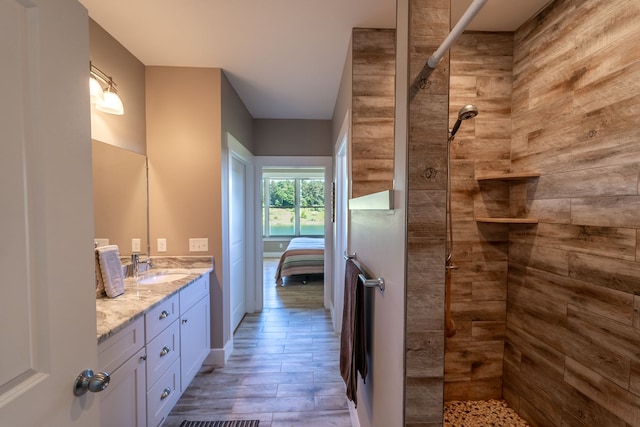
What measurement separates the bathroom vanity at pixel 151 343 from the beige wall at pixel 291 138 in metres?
1.97

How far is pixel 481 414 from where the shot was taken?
6.03 ft

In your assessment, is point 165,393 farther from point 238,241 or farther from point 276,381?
point 238,241

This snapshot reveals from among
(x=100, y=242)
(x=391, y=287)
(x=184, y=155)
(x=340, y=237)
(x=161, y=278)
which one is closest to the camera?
(x=391, y=287)

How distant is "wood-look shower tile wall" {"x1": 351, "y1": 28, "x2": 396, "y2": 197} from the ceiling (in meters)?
0.11

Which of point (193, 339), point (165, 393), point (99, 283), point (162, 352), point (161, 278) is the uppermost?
point (99, 283)

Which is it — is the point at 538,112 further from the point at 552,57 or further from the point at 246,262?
the point at 246,262

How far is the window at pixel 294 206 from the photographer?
7.73 m

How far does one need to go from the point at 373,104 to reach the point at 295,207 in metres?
6.04

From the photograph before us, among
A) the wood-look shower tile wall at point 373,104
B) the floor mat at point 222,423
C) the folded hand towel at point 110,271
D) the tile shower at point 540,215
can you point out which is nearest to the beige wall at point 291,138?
the wood-look shower tile wall at point 373,104

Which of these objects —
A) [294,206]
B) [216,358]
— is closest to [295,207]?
[294,206]

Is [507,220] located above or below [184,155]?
below

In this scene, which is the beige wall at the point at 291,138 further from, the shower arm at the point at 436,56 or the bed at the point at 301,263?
the shower arm at the point at 436,56

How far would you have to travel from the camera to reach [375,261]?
1.36 meters

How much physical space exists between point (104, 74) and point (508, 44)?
9.28ft
